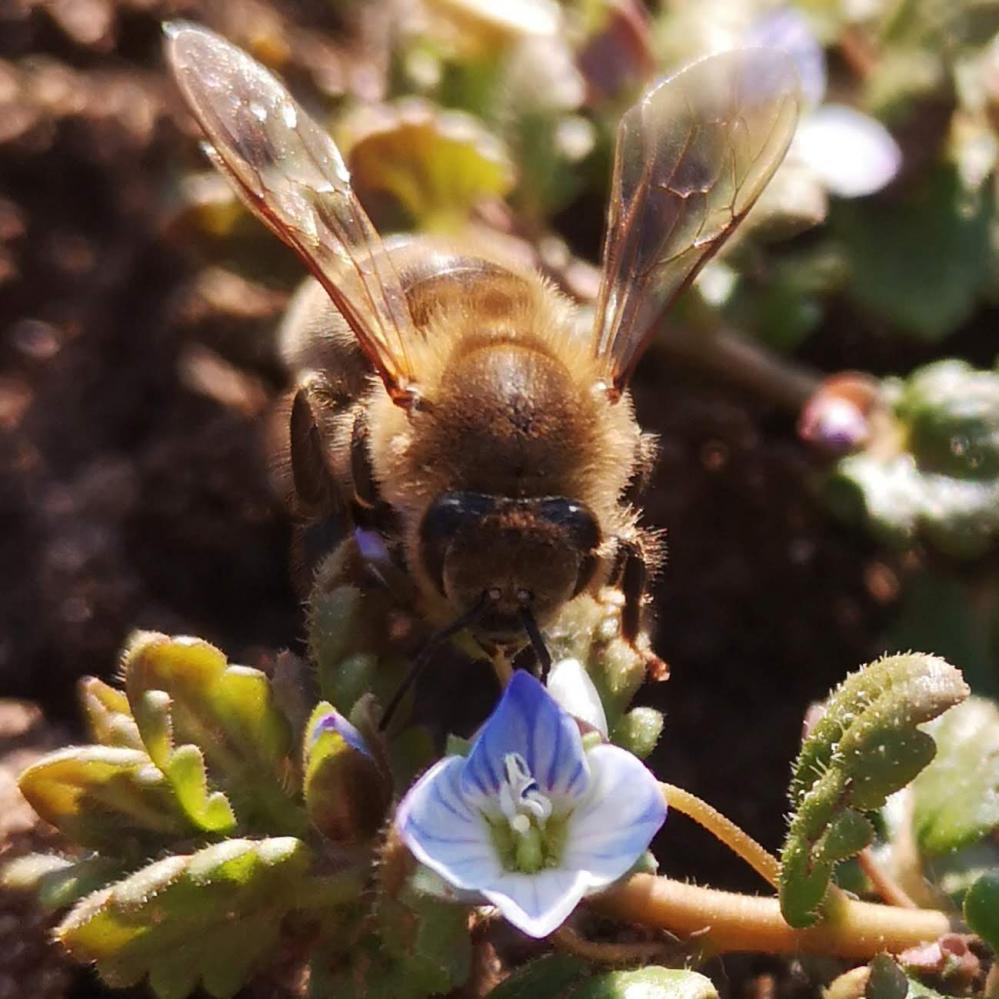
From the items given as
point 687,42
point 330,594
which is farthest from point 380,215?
point 330,594

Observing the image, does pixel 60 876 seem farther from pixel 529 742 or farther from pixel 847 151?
pixel 847 151

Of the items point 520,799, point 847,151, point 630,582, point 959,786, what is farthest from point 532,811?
point 847,151

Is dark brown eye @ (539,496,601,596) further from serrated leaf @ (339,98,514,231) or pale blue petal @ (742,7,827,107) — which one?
pale blue petal @ (742,7,827,107)

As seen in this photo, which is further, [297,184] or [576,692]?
[297,184]

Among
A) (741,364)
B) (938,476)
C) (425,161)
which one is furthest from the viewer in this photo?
(741,364)

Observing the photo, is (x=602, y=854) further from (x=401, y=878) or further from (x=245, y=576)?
(x=245, y=576)

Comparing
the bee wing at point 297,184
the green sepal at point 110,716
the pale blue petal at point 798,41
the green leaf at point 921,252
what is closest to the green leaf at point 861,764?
the bee wing at point 297,184

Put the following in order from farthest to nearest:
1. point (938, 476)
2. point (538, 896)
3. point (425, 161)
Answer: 1. point (425, 161)
2. point (938, 476)
3. point (538, 896)

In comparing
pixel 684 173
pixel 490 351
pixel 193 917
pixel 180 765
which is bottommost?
pixel 193 917
